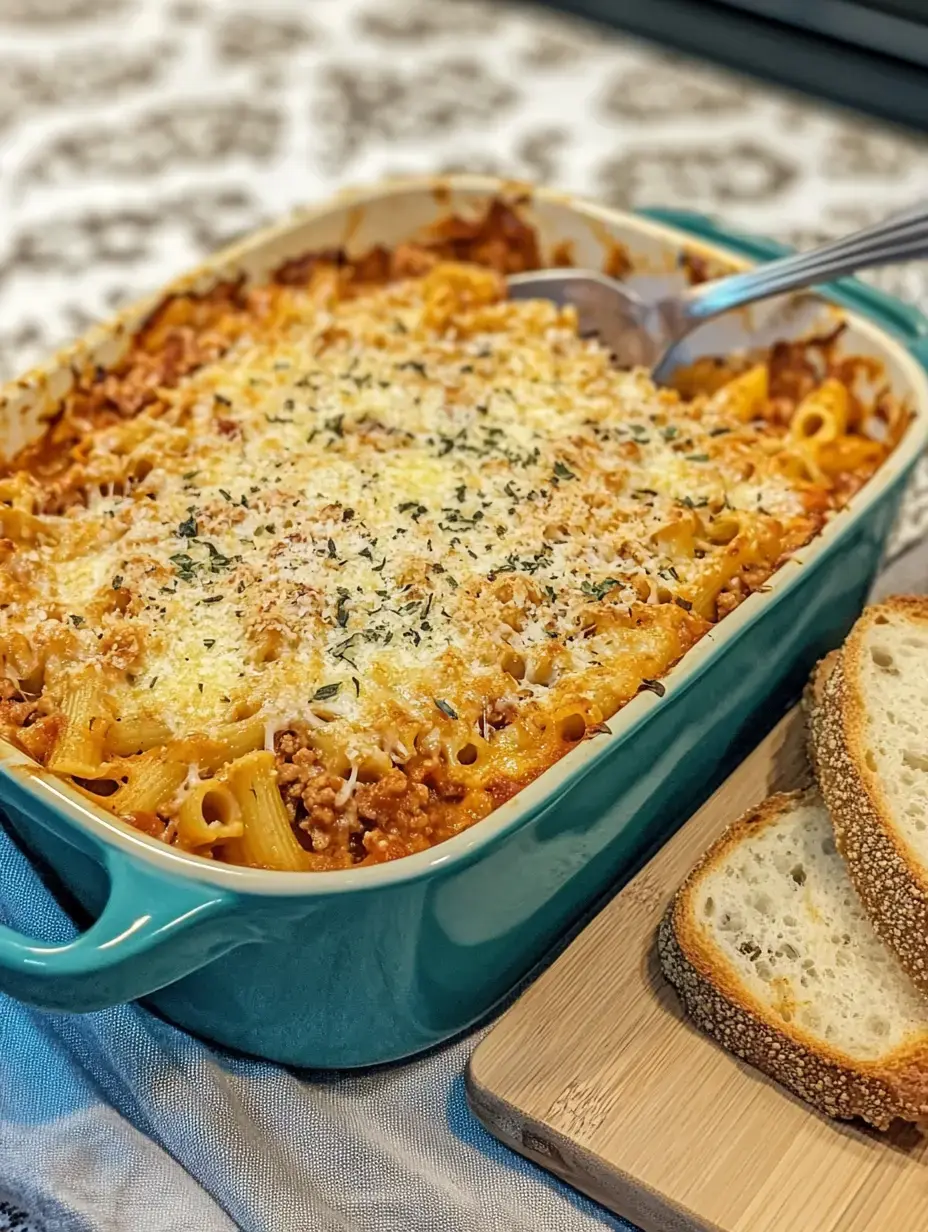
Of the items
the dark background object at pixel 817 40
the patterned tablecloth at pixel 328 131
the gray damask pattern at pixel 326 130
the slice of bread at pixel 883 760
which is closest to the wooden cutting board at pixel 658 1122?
the slice of bread at pixel 883 760

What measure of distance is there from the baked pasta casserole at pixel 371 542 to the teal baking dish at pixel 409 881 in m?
0.06

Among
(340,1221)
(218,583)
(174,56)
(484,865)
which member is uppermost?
(174,56)

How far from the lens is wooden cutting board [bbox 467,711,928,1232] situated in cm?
149

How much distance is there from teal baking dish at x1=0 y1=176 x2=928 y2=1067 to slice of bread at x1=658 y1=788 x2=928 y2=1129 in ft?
0.45

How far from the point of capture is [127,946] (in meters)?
1.35

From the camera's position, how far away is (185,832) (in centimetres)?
153

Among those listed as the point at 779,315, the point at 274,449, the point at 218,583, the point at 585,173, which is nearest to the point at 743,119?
the point at 585,173

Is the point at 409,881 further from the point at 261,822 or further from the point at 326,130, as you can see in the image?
the point at 326,130

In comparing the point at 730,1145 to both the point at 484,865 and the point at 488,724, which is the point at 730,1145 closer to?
the point at 484,865

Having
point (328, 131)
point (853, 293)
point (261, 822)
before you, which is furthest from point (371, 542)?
point (328, 131)

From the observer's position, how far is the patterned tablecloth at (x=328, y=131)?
3.27 meters

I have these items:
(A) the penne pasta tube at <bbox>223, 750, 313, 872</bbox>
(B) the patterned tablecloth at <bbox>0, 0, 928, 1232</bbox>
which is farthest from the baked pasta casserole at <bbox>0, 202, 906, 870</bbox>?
(B) the patterned tablecloth at <bbox>0, 0, 928, 1232</bbox>

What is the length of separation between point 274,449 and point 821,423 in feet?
3.10

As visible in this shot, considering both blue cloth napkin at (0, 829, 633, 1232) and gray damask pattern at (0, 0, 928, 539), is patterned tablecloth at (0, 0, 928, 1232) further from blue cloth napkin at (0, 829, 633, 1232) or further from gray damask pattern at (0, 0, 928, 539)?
blue cloth napkin at (0, 829, 633, 1232)
